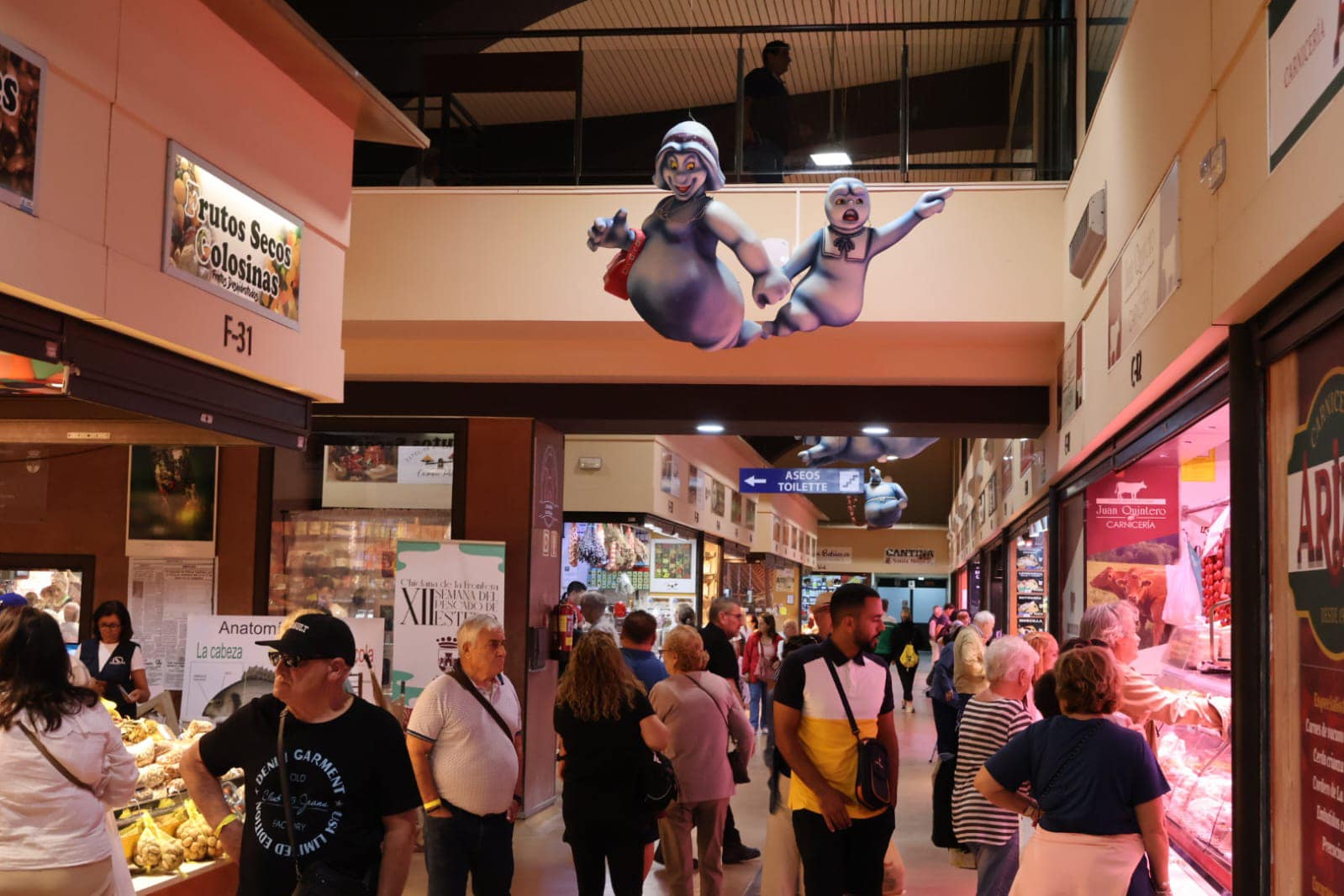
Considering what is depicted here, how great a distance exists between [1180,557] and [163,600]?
23.4ft

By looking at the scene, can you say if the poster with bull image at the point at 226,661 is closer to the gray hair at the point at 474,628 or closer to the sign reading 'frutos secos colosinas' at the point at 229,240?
the gray hair at the point at 474,628

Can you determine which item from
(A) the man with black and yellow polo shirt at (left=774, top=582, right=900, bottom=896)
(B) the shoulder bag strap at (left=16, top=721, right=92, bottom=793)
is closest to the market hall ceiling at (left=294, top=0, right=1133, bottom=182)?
(A) the man with black and yellow polo shirt at (left=774, top=582, right=900, bottom=896)

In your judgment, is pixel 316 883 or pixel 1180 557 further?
pixel 1180 557

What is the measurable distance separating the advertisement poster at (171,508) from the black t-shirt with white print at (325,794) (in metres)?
6.96

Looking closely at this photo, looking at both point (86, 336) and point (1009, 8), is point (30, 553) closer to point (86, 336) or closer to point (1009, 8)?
point (86, 336)

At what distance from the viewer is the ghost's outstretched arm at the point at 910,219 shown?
668 cm

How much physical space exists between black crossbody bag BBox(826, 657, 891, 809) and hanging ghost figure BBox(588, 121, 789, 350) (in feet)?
7.65

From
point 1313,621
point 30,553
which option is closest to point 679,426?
point 30,553

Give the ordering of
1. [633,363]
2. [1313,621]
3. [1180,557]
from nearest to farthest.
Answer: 1. [1313,621]
2. [1180,557]
3. [633,363]

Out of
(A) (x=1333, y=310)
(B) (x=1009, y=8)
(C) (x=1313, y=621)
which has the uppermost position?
(B) (x=1009, y=8)

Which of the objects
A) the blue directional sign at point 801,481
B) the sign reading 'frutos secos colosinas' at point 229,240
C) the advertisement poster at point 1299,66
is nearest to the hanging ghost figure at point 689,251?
the sign reading 'frutos secos colosinas' at point 229,240

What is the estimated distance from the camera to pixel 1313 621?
3295 mm

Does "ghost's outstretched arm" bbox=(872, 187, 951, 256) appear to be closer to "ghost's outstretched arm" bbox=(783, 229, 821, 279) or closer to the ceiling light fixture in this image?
"ghost's outstretched arm" bbox=(783, 229, 821, 279)

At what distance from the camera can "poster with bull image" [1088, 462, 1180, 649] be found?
20.9 feet
